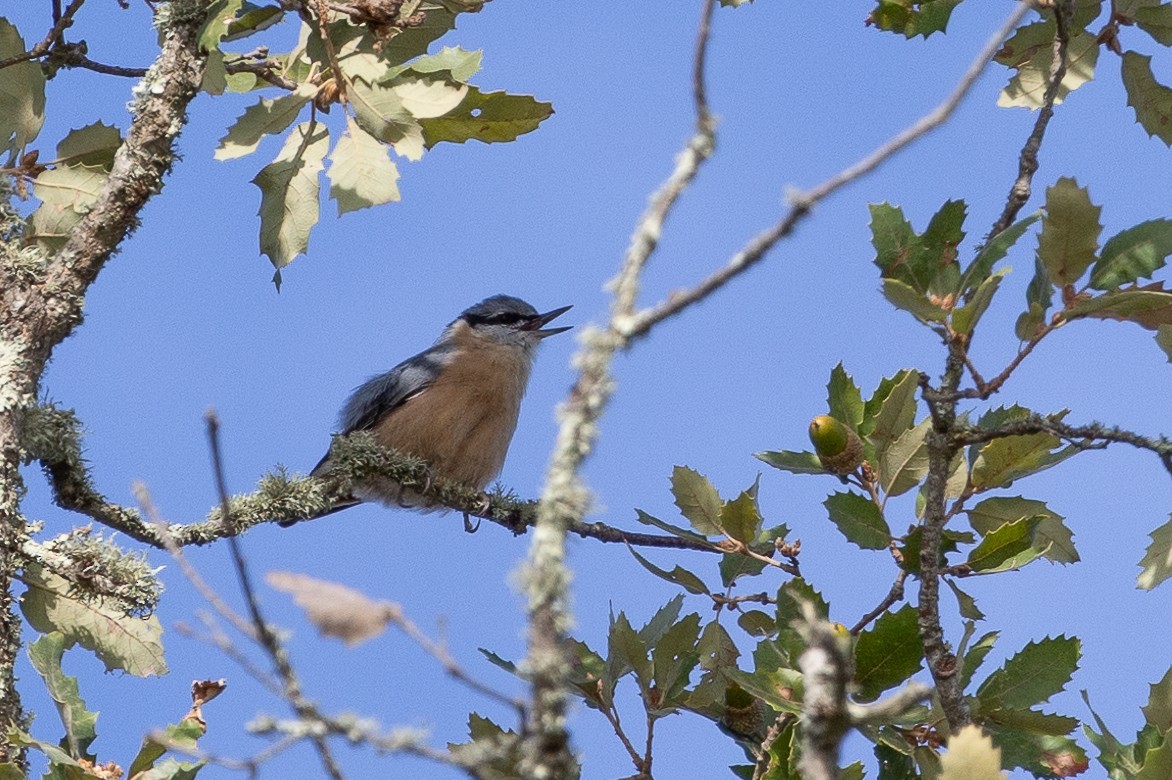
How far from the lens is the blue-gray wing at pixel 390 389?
5.98 meters

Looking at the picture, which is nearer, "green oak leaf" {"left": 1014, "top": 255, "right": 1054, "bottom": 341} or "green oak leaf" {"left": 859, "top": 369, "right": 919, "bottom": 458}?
"green oak leaf" {"left": 1014, "top": 255, "right": 1054, "bottom": 341}

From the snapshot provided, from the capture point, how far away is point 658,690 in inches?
121

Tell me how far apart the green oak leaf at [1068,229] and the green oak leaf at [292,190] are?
1.82 meters

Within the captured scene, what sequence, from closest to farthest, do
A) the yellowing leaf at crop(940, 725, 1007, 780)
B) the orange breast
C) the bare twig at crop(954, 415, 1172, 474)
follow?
the yellowing leaf at crop(940, 725, 1007, 780), the bare twig at crop(954, 415, 1172, 474), the orange breast

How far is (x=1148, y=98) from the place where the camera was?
12.0ft

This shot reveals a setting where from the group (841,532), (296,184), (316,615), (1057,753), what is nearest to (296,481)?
(296,184)

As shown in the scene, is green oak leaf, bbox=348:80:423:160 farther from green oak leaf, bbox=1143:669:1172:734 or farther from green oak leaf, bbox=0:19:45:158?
green oak leaf, bbox=1143:669:1172:734

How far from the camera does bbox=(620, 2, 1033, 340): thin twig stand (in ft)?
3.87

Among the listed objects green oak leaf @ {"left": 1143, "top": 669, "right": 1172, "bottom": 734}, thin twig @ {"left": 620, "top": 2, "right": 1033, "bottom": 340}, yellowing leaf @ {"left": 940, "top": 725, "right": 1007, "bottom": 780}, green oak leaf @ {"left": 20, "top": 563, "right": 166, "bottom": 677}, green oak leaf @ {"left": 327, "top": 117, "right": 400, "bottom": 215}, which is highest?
green oak leaf @ {"left": 327, "top": 117, "right": 400, "bottom": 215}

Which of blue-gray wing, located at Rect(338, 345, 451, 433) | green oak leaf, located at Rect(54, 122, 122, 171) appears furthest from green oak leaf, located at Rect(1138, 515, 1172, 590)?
blue-gray wing, located at Rect(338, 345, 451, 433)

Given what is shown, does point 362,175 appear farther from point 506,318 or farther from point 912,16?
point 506,318

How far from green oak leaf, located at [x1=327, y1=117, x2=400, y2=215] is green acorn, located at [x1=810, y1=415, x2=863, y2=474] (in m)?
1.18

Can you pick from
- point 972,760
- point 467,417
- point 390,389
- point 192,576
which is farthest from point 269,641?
point 390,389

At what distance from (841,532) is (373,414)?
11.4 feet
